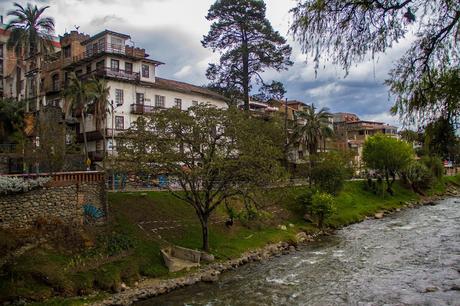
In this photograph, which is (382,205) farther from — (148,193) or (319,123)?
(148,193)

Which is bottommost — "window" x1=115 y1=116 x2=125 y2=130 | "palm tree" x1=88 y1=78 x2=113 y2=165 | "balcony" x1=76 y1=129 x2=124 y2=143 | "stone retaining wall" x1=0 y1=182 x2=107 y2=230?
"stone retaining wall" x1=0 y1=182 x2=107 y2=230

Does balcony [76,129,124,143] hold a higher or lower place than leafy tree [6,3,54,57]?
lower

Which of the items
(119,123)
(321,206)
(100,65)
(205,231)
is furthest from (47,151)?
(321,206)

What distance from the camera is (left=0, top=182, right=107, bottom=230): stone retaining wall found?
26.0 m

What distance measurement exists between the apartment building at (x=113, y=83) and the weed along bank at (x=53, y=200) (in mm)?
20804

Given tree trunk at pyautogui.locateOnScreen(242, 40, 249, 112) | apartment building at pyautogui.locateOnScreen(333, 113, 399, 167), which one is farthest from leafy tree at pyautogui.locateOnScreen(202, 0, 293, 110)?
apartment building at pyautogui.locateOnScreen(333, 113, 399, 167)

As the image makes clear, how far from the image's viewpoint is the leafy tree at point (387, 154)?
2611 inches

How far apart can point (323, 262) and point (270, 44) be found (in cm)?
3323

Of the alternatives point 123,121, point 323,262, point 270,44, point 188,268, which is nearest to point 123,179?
point 188,268

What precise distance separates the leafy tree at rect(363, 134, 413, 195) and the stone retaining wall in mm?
48036

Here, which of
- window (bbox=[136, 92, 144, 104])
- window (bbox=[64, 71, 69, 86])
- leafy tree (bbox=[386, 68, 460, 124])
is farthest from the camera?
window (bbox=[64, 71, 69, 86])

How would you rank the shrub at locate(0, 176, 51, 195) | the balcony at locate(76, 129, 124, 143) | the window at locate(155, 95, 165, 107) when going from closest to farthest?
the shrub at locate(0, 176, 51, 195) → the balcony at locate(76, 129, 124, 143) → the window at locate(155, 95, 165, 107)

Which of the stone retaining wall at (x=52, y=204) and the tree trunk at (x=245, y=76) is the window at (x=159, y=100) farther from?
the stone retaining wall at (x=52, y=204)

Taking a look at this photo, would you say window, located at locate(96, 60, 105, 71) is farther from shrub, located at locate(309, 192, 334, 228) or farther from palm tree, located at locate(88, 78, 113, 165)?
shrub, located at locate(309, 192, 334, 228)
